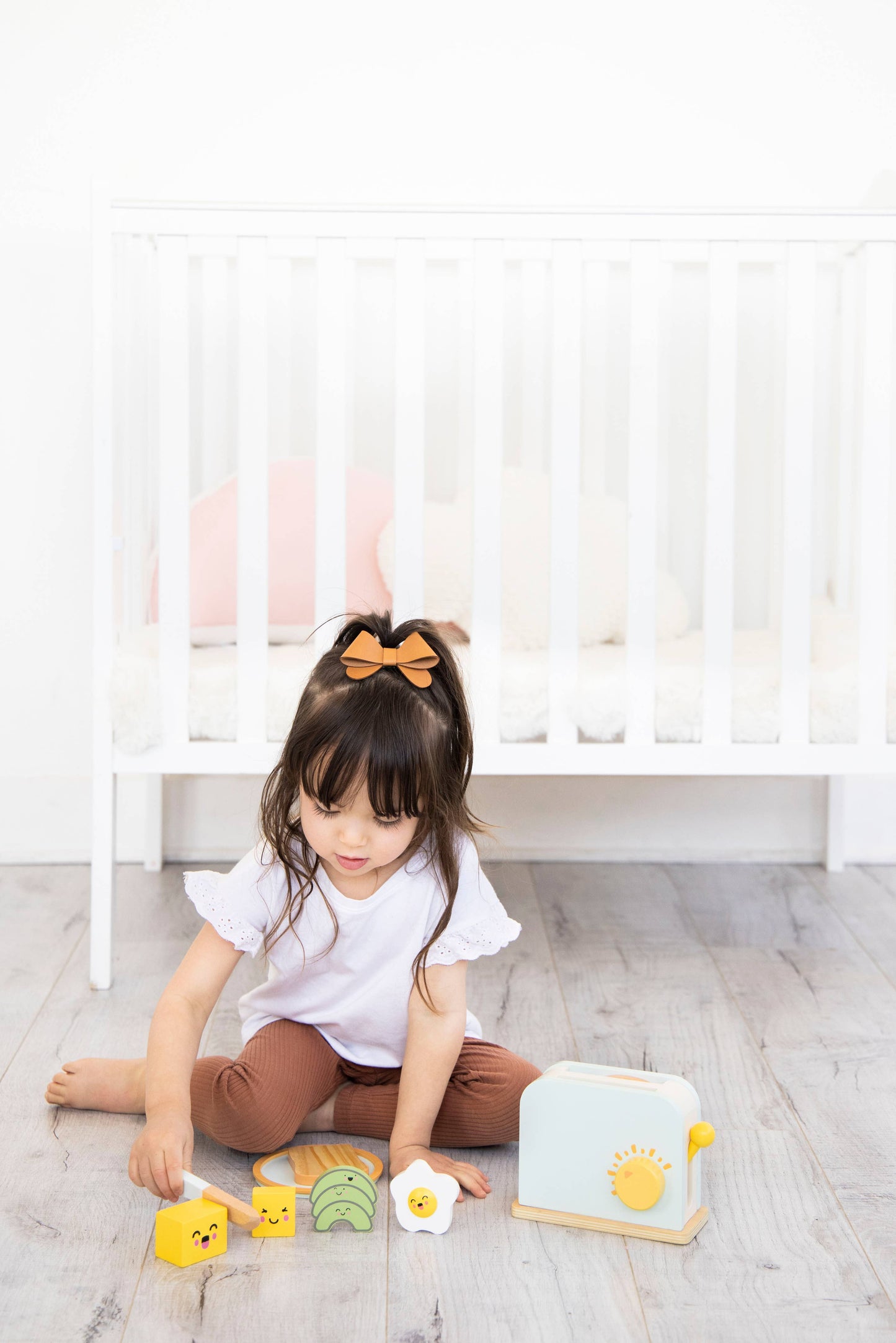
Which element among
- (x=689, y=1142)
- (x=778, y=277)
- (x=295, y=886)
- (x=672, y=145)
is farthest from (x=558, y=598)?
(x=672, y=145)

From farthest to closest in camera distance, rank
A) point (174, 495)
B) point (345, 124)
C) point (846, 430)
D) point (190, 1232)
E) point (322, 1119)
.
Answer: point (345, 124)
point (846, 430)
point (174, 495)
point (322, 1119)
point (190, 1232)

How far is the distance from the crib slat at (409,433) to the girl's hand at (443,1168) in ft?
1.96

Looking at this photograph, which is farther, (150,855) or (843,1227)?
(150,855)

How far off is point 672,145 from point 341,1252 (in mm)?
1644

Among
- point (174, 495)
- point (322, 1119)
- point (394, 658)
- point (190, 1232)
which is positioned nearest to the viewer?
point (190, 1232)

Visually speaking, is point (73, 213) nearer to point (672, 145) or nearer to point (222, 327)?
point (222, 327)

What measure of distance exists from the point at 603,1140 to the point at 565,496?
0.72 metres

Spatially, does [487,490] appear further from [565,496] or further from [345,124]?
[345,124]

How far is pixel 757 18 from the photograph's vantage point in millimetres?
1890

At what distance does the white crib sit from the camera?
1328 millimetres

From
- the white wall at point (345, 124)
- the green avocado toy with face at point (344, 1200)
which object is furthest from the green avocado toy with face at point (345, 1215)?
the white wall at point (345, 124)

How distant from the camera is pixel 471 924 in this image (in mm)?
984

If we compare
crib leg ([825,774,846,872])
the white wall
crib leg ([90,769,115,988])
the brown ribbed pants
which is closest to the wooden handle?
the brown ribbed pants

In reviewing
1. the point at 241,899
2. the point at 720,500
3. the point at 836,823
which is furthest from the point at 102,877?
the point at 836,823
